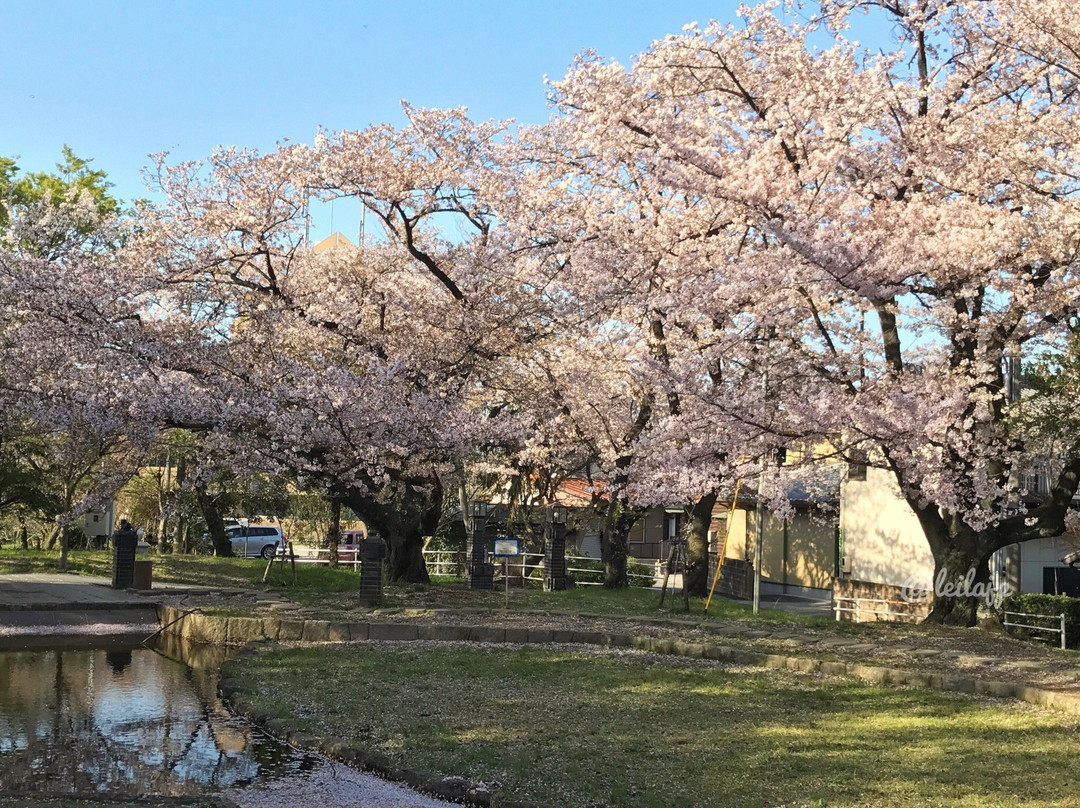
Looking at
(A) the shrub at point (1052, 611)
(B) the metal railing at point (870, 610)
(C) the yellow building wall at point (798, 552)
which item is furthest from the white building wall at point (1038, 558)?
(C) the yellow building wall at point (798, 552)

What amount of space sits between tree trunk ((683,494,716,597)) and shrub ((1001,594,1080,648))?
225 inches

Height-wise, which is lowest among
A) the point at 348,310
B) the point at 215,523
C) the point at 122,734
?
the point at 122,734

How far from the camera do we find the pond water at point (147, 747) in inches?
258

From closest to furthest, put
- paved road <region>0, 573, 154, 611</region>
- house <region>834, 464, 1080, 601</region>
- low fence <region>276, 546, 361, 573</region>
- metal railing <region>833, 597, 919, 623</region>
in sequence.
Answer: paved road <region>0, 573, 154, 611</region>, metal railing <region>833, 597, 919, 623</region>, house <region>834, 464, 1080, 601</region>, low fence <region>276, 546, 361, 573</region>

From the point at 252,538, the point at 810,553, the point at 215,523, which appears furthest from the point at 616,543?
the point at 252,538

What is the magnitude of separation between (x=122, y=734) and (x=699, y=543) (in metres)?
14.6

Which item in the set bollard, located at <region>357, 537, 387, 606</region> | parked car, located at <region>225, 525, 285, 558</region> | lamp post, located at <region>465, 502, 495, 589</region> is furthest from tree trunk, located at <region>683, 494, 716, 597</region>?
parked car, located at <region>225, 525, 285, 558</region>

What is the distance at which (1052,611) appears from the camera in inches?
670

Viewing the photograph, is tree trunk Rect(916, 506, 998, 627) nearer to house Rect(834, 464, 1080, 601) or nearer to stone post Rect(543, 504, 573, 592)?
house Rect(834, 464, 1080, 601)

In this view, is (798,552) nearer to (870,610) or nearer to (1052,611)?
(870,610)

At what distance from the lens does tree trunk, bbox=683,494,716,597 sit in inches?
819

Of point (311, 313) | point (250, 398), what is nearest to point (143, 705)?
point (250, 398)

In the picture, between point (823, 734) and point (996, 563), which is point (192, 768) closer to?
point (823, 734)

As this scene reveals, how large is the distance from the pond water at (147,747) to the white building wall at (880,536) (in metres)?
17.7
